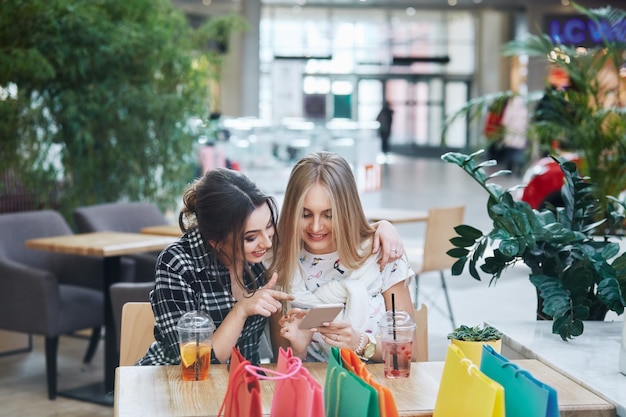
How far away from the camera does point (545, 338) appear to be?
3.00 m

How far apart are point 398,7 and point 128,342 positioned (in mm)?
23064

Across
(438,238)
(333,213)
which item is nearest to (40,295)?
(438,238)

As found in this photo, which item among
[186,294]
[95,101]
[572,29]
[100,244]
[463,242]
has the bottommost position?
[100,244]

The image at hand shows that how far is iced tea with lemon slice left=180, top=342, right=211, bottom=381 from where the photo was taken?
2615mm

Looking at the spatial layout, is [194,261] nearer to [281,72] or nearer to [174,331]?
[174,331]

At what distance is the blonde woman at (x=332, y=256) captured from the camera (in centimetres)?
305

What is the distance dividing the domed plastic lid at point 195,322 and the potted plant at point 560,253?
0.80 m

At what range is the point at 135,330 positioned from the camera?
317 centimetres

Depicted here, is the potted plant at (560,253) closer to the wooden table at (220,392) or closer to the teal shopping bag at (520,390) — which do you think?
the wooden table at (220,392)

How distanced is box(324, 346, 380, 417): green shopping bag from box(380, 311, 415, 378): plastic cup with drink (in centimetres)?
38

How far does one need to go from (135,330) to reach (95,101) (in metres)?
4.58

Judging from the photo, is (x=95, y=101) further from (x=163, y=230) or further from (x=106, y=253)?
(x=106, y=253)

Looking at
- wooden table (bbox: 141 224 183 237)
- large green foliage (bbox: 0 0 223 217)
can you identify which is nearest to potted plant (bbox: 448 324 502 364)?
wooden table (bbox: 141 224 183 237)

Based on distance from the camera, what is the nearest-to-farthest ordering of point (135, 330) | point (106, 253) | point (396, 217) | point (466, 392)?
point (466, 392)
point (135, 330)
point (106, 253)
point (396, 217)
